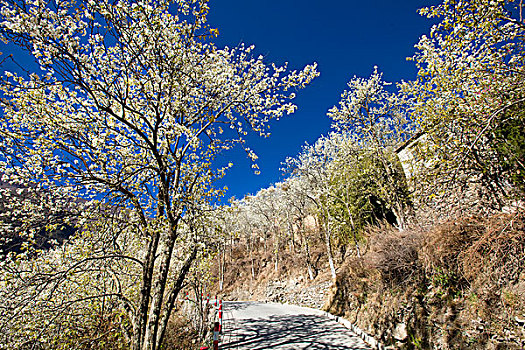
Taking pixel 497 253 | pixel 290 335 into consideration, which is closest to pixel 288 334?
pixel 290 335

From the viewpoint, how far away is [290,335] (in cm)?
920

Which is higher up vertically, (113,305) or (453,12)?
(453,12)

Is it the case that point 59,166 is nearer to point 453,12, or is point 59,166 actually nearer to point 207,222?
point 207,222

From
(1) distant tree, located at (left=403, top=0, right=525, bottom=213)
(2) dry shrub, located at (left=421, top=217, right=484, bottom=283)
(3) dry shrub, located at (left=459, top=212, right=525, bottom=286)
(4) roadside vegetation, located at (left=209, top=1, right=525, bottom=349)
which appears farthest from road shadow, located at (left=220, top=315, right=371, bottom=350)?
(1) distant tree, located at (left=403, top=0, right=525, bottom=213)

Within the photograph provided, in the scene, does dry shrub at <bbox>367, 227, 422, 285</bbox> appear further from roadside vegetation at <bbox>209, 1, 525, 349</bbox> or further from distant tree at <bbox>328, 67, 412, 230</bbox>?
distant tree at <bbox>328, 67, 412, 230</bbox>

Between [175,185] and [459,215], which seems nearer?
[175,185]

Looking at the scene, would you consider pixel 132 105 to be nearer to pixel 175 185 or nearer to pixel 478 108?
pixel 175 185

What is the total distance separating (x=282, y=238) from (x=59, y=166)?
31.0 m

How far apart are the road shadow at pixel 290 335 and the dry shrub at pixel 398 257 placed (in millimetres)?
2433

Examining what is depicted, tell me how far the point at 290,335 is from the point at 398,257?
5020 mm

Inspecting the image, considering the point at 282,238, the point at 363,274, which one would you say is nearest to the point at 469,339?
the point at 363,274

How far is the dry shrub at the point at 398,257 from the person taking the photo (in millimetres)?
7691

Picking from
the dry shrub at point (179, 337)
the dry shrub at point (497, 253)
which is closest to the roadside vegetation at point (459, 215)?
the dry shrub at point (497, 253)

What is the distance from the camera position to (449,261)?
21.0 feet
